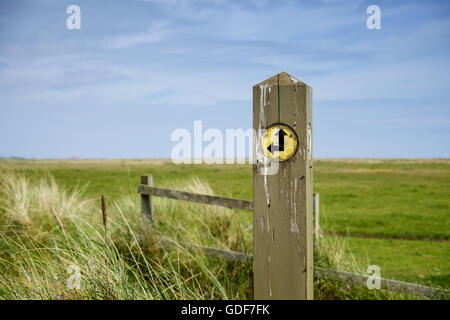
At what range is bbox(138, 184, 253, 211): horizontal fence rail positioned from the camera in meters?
5.78

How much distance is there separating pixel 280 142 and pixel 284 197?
0.93 ft

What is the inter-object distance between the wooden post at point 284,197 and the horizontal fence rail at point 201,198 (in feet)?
12.0

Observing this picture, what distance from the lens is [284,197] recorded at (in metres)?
2.02

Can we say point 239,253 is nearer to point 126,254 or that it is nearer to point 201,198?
point 201,198

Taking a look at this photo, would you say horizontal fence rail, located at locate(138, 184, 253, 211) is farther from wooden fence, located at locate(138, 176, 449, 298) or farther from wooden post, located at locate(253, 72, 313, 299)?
wooden post, located at locate(253, 72, 313, 299)

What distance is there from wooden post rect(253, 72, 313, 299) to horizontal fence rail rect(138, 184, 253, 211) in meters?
3.66

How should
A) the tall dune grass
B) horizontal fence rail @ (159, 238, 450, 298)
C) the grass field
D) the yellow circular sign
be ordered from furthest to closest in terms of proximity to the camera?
1. the grass field
2. horizontal fence rail @ (159, 238, 450, 298)
3. the tall dune grass
4. the yellow circular sign

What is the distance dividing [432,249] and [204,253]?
23.6ft

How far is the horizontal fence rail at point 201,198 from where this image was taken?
5777mm

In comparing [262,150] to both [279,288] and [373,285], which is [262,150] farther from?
[373,285]

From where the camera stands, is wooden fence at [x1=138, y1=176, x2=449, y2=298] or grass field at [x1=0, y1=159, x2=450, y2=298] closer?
wooden fence at [x1=138, y1=176, x2=449, y2=298]

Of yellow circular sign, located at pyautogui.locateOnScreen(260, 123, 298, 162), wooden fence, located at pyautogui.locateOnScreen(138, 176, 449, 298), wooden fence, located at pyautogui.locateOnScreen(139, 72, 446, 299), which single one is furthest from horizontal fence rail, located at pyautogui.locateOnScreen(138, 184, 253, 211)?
yellow circular sign, located at pyautogui.locateOnScreen(260, 123, 298, 162)

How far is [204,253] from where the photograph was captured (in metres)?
5.75

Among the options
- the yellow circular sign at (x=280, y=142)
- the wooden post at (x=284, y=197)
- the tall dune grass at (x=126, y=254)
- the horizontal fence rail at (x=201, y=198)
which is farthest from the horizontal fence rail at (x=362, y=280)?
the yellow circular sign at (x=280, y=142)
